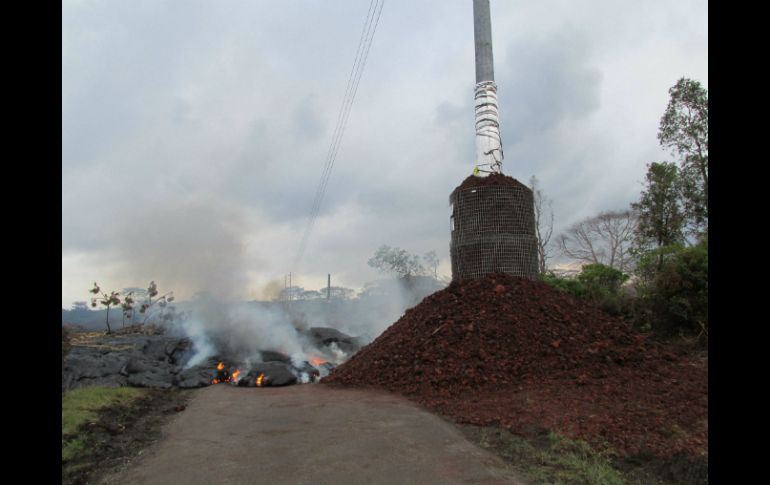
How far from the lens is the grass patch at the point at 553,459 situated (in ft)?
13.4

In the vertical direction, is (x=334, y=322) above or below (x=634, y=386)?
below

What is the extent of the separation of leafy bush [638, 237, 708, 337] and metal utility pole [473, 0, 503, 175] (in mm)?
4907

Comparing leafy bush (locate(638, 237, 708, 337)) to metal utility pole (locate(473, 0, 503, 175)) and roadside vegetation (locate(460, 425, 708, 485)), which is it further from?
roadside vegetation (locate(460, 425, 708, 485))

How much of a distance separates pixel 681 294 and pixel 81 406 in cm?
1161

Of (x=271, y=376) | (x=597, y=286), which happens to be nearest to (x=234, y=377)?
(x=271, y=376)

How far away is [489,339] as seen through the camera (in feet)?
29.8

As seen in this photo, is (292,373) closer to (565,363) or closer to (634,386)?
(565,363)

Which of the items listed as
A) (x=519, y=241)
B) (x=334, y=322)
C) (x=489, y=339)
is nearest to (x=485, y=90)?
(x=519, y=241)

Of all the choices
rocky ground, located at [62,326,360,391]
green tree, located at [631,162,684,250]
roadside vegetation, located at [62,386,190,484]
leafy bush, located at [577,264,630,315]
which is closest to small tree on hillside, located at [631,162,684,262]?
green tree, located at [631,162,684,250]

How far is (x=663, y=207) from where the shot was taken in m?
19.0

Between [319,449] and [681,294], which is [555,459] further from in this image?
[681,294]

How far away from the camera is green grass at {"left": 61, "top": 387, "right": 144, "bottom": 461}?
5.70m

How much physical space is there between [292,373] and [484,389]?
578cm
